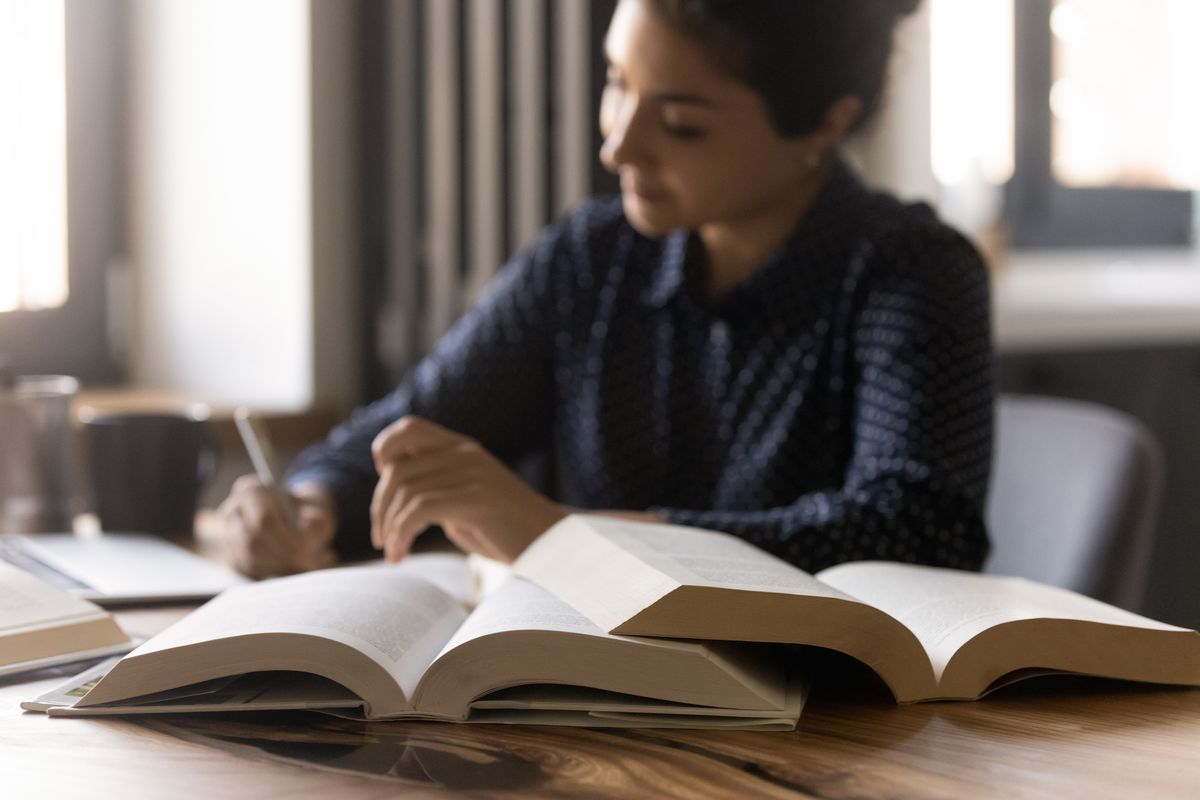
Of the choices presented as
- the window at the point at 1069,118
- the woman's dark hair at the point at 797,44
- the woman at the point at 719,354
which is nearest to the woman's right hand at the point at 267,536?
the woman at the point at 719,354

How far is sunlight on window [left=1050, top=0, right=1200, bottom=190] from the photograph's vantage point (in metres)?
2.80

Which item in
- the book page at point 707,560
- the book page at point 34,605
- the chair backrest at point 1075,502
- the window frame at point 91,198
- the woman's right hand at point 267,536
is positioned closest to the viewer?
the book page at point 707,560

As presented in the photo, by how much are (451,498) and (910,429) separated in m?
0.40

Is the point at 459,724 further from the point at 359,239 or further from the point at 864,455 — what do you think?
the point at 359,239

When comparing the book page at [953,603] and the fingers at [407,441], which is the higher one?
the fingers at [407,441]

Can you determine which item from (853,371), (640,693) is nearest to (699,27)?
(853,371)

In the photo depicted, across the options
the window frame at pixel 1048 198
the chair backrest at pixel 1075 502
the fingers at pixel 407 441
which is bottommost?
the chair backrest at pixel 1075 502

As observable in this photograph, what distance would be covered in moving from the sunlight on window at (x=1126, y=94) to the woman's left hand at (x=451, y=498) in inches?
82.6

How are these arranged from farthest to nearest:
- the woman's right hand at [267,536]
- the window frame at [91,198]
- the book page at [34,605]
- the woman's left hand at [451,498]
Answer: the window frame at [91,198], the woman's right hand at [267,536], the woman's left hand at [451,498], the book page at [34,605]

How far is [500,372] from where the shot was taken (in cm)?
149

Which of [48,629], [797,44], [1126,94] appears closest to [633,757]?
[48,629]

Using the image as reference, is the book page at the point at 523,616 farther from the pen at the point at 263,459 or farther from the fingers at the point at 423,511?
the pen at the point at 263,459

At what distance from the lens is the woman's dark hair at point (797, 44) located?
1257 mm

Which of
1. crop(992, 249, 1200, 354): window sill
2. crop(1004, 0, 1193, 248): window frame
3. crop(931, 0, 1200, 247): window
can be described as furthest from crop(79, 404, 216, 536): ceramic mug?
crop(1004, 0, 1193, 248): window frame
